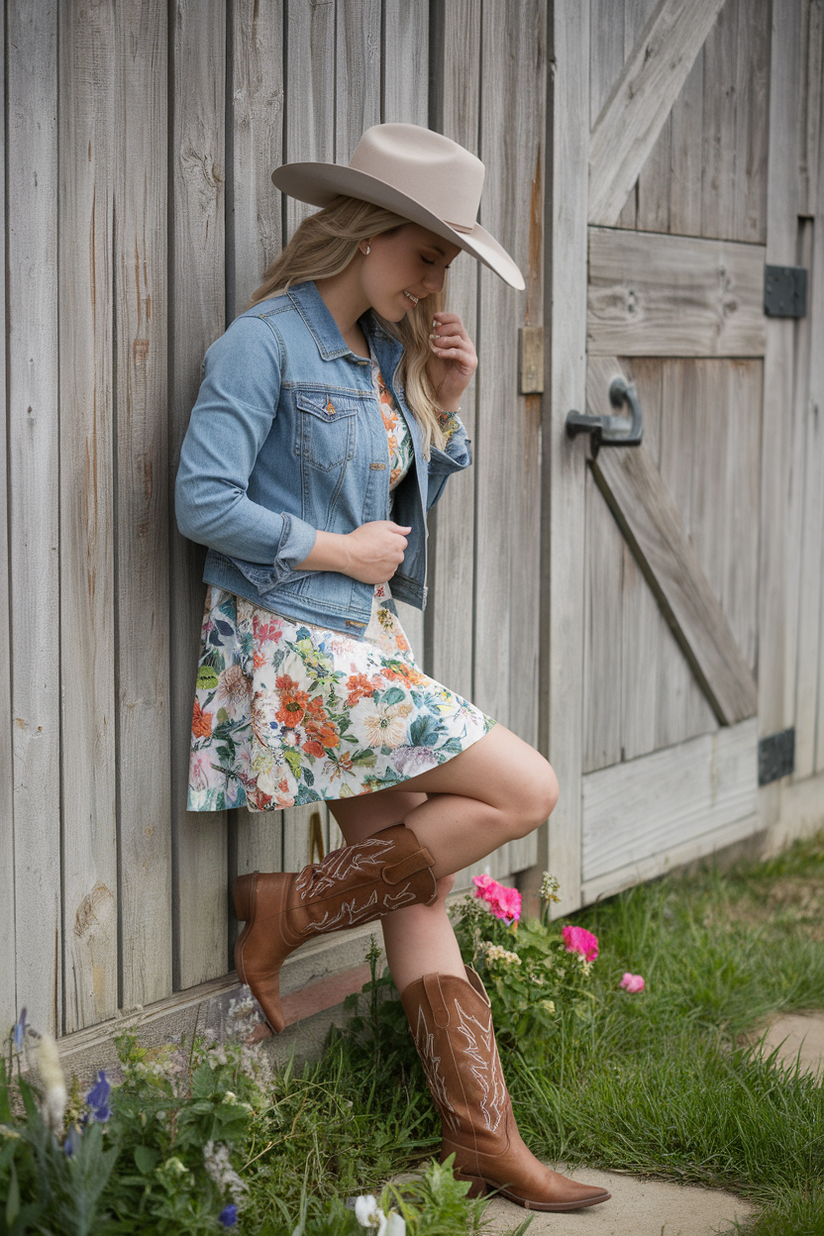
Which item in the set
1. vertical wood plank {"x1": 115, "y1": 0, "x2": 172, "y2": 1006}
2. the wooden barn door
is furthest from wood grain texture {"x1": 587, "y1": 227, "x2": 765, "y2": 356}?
vertical wood plank {"x1": 115, "y1": 0, "x2": 172, "y2": 1006}

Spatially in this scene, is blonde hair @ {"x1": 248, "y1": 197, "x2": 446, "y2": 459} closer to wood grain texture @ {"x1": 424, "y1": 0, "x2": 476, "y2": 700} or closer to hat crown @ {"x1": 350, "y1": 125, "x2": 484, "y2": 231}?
hat crown @ {"x1": 350, "y1": 125, "x2": 484, "y2": 231}

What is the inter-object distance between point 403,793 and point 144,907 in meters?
0.56

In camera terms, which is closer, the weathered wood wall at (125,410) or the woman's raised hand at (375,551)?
the weathered wood wall at (125,410)

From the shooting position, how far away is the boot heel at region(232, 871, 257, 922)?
2.47 m

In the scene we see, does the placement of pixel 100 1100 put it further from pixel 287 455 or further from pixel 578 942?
pixel 578 942

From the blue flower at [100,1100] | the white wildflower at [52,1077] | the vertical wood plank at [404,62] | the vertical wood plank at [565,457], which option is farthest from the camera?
the vertical wood plank at [565,457]

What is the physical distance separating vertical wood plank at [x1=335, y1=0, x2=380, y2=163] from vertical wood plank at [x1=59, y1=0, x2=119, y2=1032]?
577mm

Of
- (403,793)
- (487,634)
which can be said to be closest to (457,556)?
(487,634)

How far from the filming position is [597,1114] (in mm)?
2627

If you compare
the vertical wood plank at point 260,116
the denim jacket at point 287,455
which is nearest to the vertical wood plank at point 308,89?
the vertical wood plank at point 260,116

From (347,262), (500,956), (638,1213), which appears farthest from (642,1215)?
(347,262)

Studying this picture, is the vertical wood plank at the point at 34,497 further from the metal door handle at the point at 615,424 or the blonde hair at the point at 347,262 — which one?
the metal door handle at the point at 615,424

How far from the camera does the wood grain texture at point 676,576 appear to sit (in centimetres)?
356

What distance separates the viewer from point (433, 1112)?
8.55 ft
